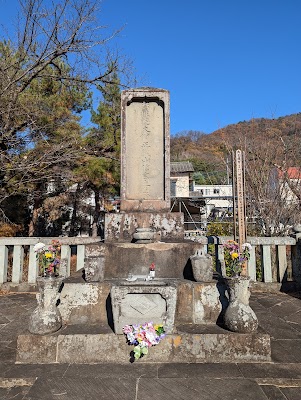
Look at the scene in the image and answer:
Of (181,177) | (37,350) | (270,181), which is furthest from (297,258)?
(181,177)

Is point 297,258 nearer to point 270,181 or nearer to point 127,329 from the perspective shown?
point 127,329

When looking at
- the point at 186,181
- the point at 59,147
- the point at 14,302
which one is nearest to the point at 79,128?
the point at 59,147

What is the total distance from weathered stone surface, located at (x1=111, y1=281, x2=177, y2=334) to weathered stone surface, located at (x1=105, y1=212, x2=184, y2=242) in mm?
1436

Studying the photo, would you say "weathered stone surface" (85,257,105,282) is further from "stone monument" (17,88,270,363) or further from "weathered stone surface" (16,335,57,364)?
"weathered stone surface" (16,335,57,364)

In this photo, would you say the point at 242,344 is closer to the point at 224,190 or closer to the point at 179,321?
the point at 179,321

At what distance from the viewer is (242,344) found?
107 inches

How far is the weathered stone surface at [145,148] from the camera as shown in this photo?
4.54 metres

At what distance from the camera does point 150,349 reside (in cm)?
273

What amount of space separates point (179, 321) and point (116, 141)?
837 cm

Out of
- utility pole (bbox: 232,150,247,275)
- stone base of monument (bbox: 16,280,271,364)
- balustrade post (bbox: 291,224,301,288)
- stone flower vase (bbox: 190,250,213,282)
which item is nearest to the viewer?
stone base of monument (bbox: 16,280,271,364)

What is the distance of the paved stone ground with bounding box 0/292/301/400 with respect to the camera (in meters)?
2.18

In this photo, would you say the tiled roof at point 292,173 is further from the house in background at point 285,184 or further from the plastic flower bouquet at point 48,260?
the plastic flower bouquet at point 48,260

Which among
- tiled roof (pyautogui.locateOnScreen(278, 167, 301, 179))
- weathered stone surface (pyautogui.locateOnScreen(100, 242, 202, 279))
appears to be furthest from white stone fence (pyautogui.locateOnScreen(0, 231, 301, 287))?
tiled roof (pyautogui.locateOnScreen(278, 167, 301, 179))

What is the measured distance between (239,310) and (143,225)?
6.23 ft
